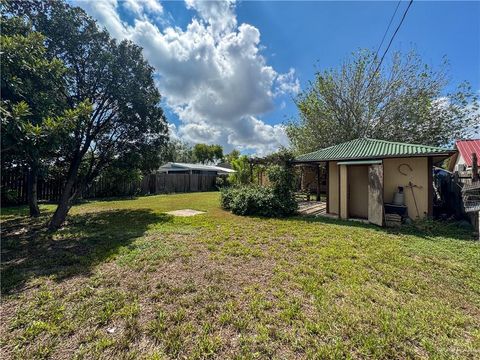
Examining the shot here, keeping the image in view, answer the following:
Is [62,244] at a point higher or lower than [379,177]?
lower

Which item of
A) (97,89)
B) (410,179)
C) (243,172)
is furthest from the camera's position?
(243,172)

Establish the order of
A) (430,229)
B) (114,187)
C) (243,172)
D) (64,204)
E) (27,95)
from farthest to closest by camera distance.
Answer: (114,187), (243,172), (64,204), (430,229), (27,95)

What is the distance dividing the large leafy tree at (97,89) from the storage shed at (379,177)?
678 cm

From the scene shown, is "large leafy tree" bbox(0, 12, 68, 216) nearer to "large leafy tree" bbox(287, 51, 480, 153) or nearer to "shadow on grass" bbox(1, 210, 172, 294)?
"shadow on grass" bbox(1, 210, 172, 294)

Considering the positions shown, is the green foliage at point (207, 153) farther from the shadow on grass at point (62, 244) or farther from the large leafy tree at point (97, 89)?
the shadow on grass at point (62, 244)

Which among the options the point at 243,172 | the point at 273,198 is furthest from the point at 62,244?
the point at 243,172

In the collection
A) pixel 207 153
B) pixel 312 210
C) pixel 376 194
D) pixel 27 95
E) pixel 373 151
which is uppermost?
pixel 207 153

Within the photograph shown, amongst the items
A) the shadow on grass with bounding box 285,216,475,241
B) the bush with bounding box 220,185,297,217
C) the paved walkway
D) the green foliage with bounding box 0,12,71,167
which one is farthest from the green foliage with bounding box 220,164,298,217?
Result: the green foliage with bounding box 0,12,71,167

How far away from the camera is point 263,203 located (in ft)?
29.9

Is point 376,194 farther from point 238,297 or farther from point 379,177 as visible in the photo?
point 238,297

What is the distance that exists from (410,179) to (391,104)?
934 centimetres

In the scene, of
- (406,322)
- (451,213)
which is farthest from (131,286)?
(451,213)

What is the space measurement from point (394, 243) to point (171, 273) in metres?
5.39

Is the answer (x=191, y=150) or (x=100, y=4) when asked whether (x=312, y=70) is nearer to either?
(x=100, y=4)
